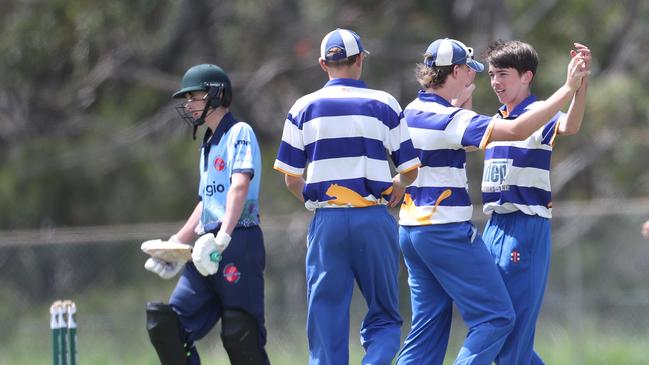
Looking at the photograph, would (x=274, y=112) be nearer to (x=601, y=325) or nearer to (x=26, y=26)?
(x=26, y=26)

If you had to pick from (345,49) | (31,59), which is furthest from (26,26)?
(345,49)

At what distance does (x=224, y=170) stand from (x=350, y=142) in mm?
1009

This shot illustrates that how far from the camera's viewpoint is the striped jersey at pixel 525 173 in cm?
669

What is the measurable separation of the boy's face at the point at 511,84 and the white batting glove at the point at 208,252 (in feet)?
5.83

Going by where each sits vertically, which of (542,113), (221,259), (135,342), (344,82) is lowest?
(135,342)

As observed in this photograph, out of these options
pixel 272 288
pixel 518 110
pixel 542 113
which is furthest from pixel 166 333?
pixel 272 288

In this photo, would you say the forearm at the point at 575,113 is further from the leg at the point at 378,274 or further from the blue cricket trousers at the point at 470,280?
the leg at the point at 378,274

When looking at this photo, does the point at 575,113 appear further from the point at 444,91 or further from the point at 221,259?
the point at 221,259

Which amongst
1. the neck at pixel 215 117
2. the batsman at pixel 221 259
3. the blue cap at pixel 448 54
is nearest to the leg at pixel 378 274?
the batsman at pixel 221 259

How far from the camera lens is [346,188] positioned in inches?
250

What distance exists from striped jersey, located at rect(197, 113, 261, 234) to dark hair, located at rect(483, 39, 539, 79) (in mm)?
1483

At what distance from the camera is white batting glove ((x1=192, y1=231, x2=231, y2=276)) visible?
21.5ft

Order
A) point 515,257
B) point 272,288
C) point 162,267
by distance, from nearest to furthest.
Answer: point 515,257, point 162,267, point 272,288

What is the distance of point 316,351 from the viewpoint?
21.3 feet
